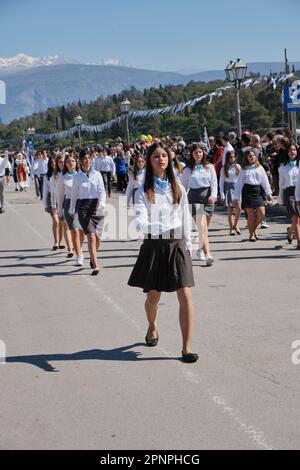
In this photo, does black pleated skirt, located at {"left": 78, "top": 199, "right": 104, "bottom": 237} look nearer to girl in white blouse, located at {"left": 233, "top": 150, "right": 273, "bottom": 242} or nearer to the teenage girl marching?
the teenage girl marching

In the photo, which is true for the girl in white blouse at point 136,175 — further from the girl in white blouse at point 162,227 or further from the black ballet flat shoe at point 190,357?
the black ballet flat shoe at point 190,357

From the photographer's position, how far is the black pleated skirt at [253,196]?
13477 mm

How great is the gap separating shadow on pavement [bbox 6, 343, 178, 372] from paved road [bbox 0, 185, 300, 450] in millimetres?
18

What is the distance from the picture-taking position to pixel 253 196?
531 inches

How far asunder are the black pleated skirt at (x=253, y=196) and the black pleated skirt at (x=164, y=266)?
709cm

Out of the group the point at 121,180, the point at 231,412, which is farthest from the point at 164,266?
the point at 121,180

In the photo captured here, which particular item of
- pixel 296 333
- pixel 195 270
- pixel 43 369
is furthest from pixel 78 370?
pixel 195 270

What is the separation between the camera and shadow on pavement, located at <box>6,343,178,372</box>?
6555mm

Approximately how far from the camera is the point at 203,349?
6750 mm

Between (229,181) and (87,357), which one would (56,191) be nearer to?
(229,181)

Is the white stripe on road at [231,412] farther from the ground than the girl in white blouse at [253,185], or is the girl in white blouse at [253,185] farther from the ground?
the girl in white blouse at [253,185]

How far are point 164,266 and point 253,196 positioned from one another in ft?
23.9

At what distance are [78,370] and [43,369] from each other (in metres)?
0.33

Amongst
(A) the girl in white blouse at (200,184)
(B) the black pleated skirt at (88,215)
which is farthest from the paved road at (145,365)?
(A) the girl in white blouse at (200,184)
